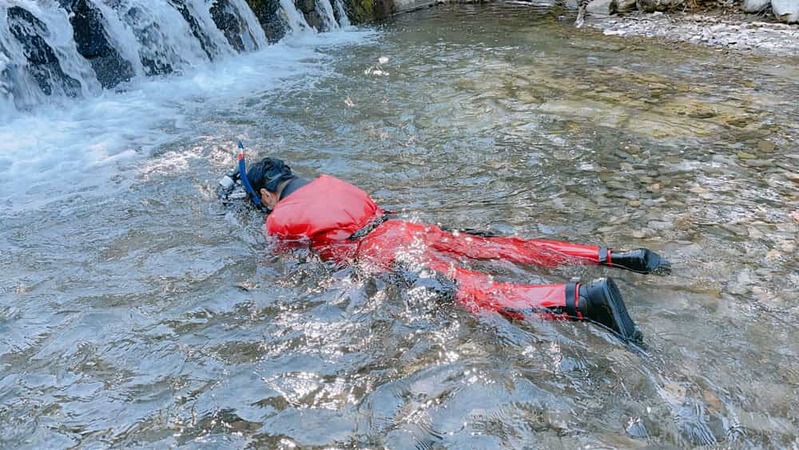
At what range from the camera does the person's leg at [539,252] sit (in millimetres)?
3760

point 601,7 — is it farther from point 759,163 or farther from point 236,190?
point 236,190

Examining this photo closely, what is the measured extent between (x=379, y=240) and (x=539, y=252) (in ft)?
3.63

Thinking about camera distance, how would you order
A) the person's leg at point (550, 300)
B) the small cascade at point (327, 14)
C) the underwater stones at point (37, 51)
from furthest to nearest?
the small cascade at point (327, 14) → the underwater stones at point (37, 51) → the person's leg at point (550, 300)

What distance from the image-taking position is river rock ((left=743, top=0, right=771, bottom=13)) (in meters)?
10.9

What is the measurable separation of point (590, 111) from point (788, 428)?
16.8ft

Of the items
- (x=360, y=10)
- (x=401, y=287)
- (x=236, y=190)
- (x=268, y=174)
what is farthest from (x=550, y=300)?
(x=360, y=10)

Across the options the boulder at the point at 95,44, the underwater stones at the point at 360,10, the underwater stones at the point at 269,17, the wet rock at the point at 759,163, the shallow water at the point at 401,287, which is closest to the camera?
the shallow water at the point at 401,287

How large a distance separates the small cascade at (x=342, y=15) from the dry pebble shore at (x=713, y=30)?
5471 millimetres

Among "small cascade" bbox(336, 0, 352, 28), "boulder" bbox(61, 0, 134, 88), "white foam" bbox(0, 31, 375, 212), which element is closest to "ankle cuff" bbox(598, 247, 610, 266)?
"white foam" bbox(0, 31, 375, 212)

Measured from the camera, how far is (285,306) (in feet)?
11.9

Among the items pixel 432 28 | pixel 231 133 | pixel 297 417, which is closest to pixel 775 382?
pixel 297 417

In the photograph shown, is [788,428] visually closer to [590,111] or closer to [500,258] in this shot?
[500,258]

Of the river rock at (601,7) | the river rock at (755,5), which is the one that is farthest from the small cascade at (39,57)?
the river rock at (755,5)

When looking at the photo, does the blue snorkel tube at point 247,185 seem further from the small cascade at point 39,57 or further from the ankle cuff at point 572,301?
the small cascade at point 39,57
